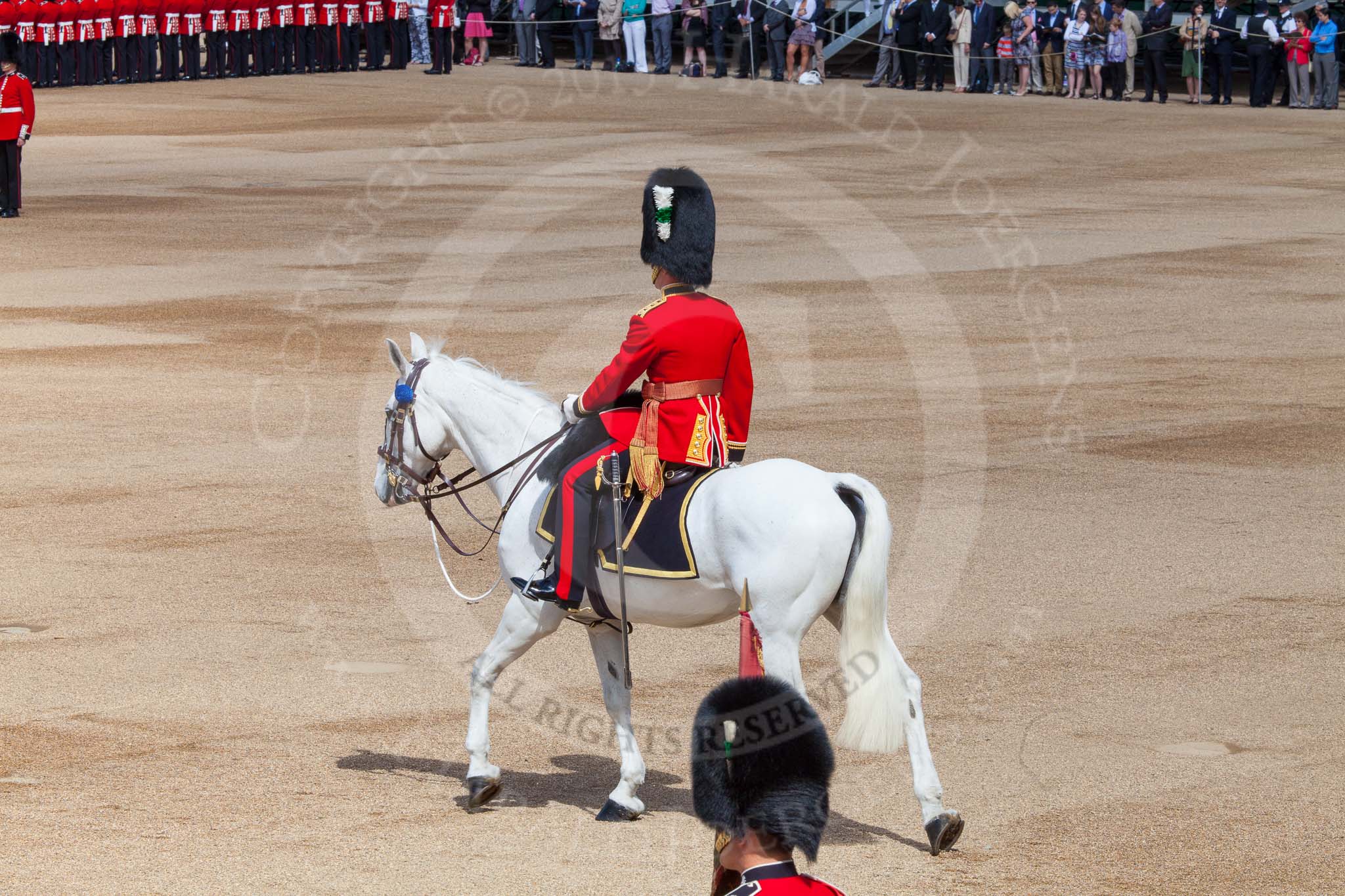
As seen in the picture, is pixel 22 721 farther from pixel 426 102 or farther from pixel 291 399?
pixel 426 102

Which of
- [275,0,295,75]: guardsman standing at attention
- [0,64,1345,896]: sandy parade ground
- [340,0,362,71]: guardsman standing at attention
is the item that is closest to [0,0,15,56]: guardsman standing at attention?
[275,0,295,75]: guardsman standing at attention

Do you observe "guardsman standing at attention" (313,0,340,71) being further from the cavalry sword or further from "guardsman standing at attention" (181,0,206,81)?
the cavalry sword

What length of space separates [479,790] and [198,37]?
33.9 m

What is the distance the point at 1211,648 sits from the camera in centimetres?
832

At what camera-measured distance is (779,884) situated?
3588 millimetres

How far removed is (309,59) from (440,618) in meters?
32.4

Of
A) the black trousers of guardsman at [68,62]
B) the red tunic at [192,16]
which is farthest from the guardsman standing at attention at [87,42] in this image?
the red tunic at [192,16]

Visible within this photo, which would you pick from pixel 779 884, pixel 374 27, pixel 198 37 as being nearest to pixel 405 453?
pixel 779 884

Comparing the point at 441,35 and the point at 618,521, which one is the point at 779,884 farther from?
the point at 441,35

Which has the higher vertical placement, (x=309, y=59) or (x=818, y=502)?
(x=309, y=59)

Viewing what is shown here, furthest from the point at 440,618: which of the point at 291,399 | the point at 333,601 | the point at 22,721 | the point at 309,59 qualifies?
the point at 309,59

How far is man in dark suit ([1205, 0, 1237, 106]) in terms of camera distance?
32.8 metres

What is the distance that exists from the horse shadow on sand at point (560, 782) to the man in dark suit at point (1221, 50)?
28.4 metres

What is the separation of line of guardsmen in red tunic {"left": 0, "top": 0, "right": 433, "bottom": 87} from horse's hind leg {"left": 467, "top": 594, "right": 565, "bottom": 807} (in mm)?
30511
